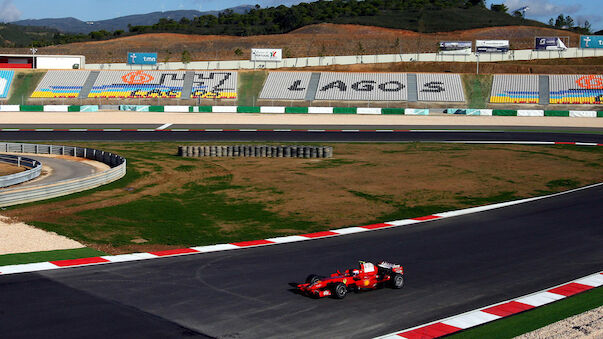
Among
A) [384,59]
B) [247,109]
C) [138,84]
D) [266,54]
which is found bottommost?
[247,109]

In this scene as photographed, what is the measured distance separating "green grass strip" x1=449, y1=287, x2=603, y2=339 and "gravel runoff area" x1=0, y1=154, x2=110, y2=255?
1215 centimetres

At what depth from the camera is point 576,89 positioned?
8206 cm

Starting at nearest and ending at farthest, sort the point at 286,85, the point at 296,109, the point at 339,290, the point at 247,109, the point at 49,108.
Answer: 1. the point at 339,290
2. the point at 49,108
3. the point at 296,109
4. the point at 247,109
5. the point at 286,85

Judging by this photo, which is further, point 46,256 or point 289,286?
point 46,256

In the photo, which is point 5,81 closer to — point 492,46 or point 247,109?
point 247,109

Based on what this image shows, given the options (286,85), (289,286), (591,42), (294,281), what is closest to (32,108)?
(286,85)

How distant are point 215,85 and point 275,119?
69.0 feet

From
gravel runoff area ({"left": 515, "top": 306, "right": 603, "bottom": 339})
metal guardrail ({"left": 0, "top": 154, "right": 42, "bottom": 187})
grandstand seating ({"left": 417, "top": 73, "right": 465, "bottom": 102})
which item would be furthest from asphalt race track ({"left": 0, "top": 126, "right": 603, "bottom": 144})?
gravel runoff area ({"left": 515, "top": 306, "right": 603, "bottom": 339})

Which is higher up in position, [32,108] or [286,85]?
[286,85]

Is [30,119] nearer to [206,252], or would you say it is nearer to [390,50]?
[206,252]

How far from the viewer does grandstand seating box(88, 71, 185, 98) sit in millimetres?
84812

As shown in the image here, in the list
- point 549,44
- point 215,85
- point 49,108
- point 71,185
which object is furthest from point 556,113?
point 71,185

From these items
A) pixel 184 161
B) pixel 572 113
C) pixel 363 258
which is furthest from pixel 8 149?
pixel 572 113

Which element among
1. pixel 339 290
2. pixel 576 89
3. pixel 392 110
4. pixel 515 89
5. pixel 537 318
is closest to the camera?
pixel 537 318
